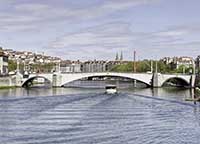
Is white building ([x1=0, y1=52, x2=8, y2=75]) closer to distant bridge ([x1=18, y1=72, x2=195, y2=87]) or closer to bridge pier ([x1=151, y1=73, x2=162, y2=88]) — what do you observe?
distant bridge ([x1=18, y1=72, x2=195, y2=87])

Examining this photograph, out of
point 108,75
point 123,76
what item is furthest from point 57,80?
point 123,76

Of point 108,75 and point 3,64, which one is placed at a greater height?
point 3,64

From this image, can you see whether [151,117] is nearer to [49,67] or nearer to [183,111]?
[183,111]

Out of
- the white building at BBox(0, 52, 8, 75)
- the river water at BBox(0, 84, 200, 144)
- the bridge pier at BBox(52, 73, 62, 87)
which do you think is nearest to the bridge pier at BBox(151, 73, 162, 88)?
the bridge pier at BBox(52, 73, 62, 87)

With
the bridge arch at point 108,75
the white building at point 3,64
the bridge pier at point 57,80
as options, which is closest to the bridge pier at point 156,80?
the bridge arch at point 108,75

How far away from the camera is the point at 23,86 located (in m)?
66.3

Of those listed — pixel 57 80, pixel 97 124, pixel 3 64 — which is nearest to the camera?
pixel 97 124

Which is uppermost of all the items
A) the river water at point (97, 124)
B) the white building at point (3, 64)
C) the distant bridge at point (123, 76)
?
the white building at point (3, 64)

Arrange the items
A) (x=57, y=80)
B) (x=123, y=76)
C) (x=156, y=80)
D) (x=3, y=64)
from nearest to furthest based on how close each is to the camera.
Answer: (x=156, y=80), (x=57, y=80), (x=123, y=76), (x=3, y=64)

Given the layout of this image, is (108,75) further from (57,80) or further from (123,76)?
(57,80)

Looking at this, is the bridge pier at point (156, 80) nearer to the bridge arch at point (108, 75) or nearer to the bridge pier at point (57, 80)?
the bridge arch at point (108, 75)

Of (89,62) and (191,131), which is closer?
(191,131)

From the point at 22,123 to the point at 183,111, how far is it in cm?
1051

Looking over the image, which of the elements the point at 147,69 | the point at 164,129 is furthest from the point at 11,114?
the point at 147,69
